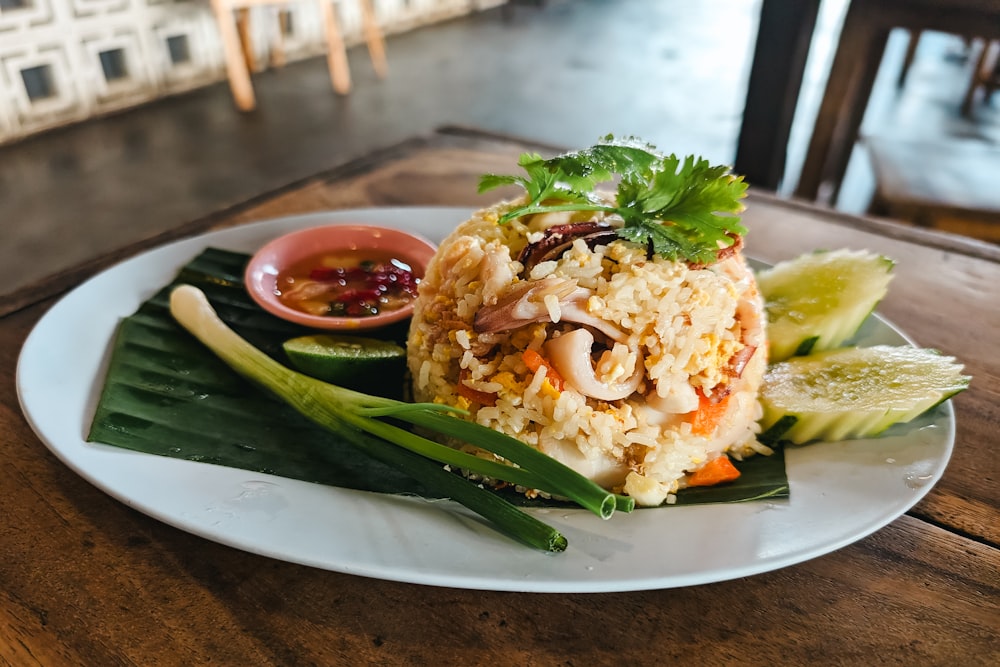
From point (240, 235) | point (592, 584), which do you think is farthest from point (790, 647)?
point (240, 235)

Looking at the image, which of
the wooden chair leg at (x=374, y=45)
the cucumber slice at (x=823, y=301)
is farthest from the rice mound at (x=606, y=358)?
the wooden chair leg at (x=374, y=45)

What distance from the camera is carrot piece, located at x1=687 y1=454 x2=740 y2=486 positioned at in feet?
4.96

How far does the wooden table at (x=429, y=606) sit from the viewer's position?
1.17 meters

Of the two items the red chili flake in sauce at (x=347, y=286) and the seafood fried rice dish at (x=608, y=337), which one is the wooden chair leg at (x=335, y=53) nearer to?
the red chili flake in sauce at (x=347, y=286)

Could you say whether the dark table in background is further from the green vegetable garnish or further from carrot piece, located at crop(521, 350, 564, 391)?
the green vegetable garnish

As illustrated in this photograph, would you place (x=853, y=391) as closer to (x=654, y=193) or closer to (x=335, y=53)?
(x=654, y=193)

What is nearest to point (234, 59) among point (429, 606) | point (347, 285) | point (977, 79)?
point (347, 285)

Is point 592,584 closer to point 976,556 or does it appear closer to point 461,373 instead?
point 461,373

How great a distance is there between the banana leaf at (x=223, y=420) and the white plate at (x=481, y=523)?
1.6 inches

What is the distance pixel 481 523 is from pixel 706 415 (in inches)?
21.3

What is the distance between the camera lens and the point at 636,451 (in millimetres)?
1477

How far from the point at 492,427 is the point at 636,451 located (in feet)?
1.00

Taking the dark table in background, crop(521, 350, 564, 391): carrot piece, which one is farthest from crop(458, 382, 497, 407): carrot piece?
the dark table in background

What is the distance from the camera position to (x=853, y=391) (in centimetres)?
159
